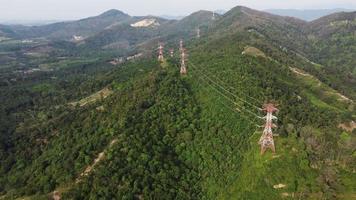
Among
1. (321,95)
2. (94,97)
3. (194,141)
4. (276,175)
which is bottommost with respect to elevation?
(94,97)

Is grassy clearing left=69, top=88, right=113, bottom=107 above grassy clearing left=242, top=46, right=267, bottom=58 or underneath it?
underneath

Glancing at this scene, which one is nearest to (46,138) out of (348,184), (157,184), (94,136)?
(94,136)

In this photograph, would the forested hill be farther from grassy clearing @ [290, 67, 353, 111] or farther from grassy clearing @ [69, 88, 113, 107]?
grassy clearing @ [69, 88, 113, 107]

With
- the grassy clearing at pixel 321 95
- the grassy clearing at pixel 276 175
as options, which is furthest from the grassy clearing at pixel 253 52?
the grassy clearing at pixel 276 175

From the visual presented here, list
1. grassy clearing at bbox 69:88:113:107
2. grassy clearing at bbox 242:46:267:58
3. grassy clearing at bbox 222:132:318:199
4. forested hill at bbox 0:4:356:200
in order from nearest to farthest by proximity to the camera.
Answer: grassy clearing at bbox 222:132:318:199 → forested hill at bbox 0:4:356:200 → grassy clearing at bbox 69:88:113:107 → grassy clearing at bbox 242:46:267:58

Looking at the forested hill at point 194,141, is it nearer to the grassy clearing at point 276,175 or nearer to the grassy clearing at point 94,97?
the grassy clearing at point 276,175

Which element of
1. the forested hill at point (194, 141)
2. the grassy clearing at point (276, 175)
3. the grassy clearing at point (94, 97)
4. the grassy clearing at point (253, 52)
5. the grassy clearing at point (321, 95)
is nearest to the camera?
the grassy clearing at point (276, 175)

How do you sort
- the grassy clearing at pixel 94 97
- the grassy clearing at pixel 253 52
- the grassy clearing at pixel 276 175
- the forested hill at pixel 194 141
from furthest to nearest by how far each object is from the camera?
the grassy clearing at pixel 253 52, the grassy clearing at pixel 94 97, the forested hill at pixel 194 141, the grassy clearing at pixel 276 175

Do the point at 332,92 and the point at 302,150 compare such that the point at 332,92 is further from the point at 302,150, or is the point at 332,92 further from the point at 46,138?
the point at 46,138

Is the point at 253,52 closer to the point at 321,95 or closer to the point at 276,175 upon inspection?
the point at 321,95

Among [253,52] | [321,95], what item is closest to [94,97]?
[253,52]

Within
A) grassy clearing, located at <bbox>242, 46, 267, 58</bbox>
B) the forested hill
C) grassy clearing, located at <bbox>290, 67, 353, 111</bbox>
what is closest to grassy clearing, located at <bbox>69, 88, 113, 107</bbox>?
the forested hill

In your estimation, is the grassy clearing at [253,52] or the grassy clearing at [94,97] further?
the grassy clearing at [253,52]
